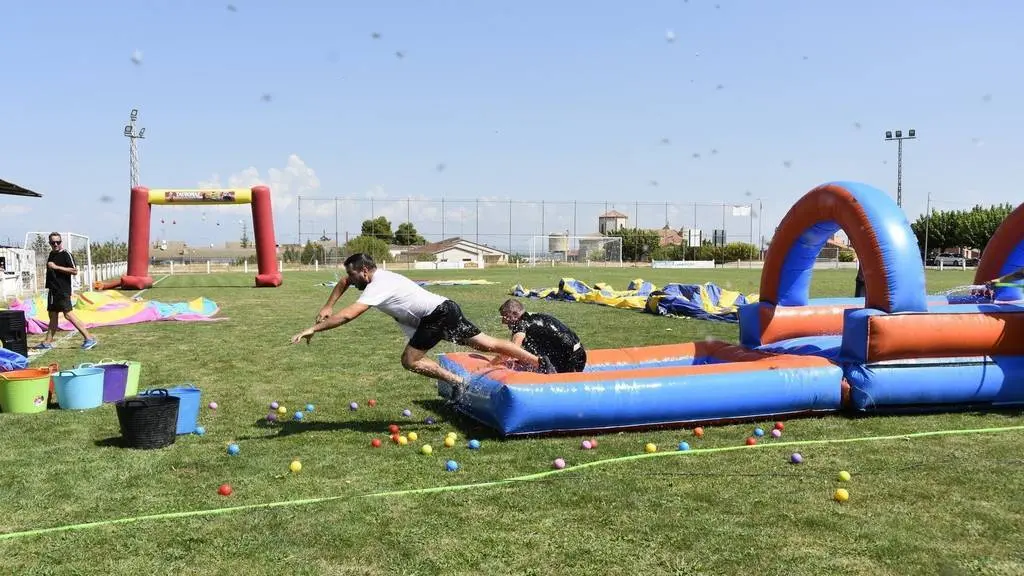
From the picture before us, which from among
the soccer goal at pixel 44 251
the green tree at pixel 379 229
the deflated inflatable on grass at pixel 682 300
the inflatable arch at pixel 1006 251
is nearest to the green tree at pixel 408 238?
the green tree at pixel 379 229

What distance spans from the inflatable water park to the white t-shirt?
2.62ft

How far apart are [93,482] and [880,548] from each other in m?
5.03

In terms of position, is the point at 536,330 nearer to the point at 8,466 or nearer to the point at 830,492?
the point at 830,492

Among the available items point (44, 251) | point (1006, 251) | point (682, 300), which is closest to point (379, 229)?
point (44, 251)

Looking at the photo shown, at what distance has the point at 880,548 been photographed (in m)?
4.16

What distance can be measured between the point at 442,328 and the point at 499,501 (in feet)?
7.39

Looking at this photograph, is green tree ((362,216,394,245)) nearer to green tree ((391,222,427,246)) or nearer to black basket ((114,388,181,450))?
green tree ((391,222,427,246))

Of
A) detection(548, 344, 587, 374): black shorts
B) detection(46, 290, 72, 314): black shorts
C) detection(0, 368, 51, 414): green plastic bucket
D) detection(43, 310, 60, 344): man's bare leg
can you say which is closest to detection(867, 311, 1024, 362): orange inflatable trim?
detection(548, 344, 587, 374): black shorts

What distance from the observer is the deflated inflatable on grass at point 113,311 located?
1446 cm

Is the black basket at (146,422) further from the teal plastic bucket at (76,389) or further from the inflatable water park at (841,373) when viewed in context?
the inflatable water park at (841,373)

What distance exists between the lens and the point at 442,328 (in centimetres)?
692

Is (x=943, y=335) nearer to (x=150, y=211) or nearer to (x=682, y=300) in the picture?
(x=682, y=300)

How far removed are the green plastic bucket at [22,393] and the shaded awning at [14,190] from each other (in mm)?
13712

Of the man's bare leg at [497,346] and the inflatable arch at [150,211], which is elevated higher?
the inflatable arch at [150,211]
